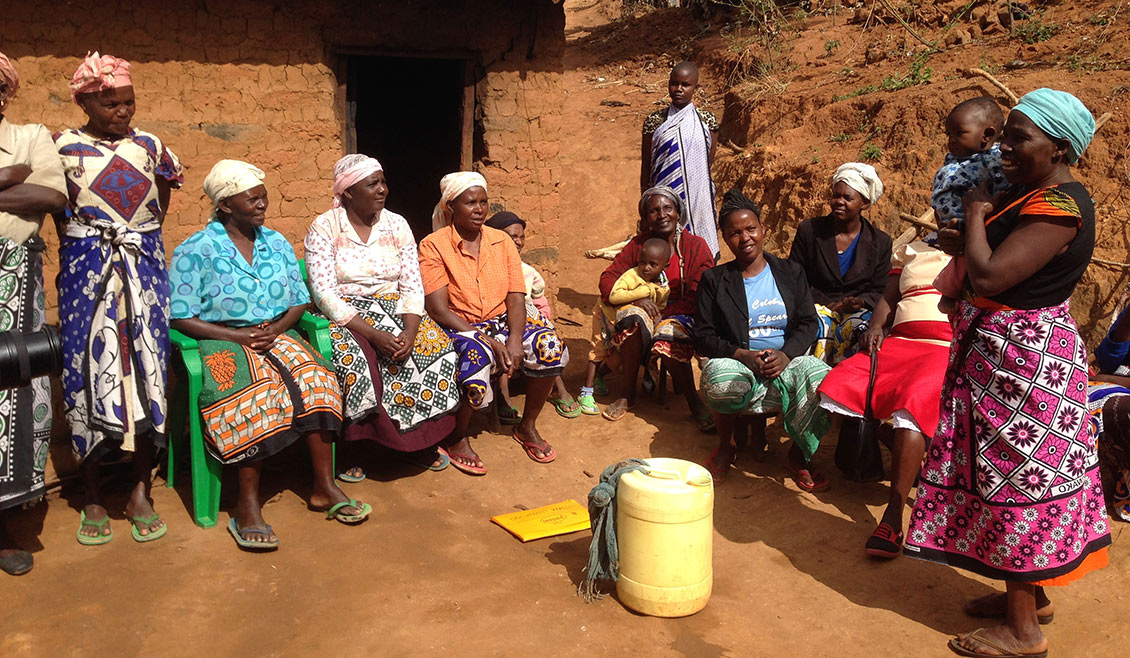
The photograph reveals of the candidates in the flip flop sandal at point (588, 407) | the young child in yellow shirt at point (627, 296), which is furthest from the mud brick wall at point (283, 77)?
the flip flop sandal at point (588, 407)

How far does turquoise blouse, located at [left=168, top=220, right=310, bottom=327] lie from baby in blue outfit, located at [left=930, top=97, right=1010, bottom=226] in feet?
9.79

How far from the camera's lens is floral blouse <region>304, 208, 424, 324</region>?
4652 millimetres

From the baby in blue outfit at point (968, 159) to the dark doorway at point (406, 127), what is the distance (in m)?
5.28

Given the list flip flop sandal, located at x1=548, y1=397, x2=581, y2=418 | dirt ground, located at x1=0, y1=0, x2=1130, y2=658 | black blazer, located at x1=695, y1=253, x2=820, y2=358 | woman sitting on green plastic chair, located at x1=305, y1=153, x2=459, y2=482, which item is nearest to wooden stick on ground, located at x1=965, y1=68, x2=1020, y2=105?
black blazer, located at x1=695, y1=253, x2=820, y2=358

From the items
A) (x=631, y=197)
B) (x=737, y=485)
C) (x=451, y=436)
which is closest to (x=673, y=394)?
(x=737, y=485)

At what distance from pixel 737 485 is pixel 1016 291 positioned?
83.6 inches

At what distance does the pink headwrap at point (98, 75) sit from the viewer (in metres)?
3.84

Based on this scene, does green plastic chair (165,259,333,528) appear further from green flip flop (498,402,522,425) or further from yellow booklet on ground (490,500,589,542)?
green flip flop (498,402,522,425)

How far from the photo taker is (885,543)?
4043 mm

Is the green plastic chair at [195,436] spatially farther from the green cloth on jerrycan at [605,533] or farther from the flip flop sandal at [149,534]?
the green cloth on jerrycan at [605,533]

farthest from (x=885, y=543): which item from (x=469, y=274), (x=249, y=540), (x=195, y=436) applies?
(x=195, y=436)

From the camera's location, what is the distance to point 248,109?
5.59 m

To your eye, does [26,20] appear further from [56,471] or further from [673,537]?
[673,537]

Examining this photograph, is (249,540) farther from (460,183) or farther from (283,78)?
(283,78)
